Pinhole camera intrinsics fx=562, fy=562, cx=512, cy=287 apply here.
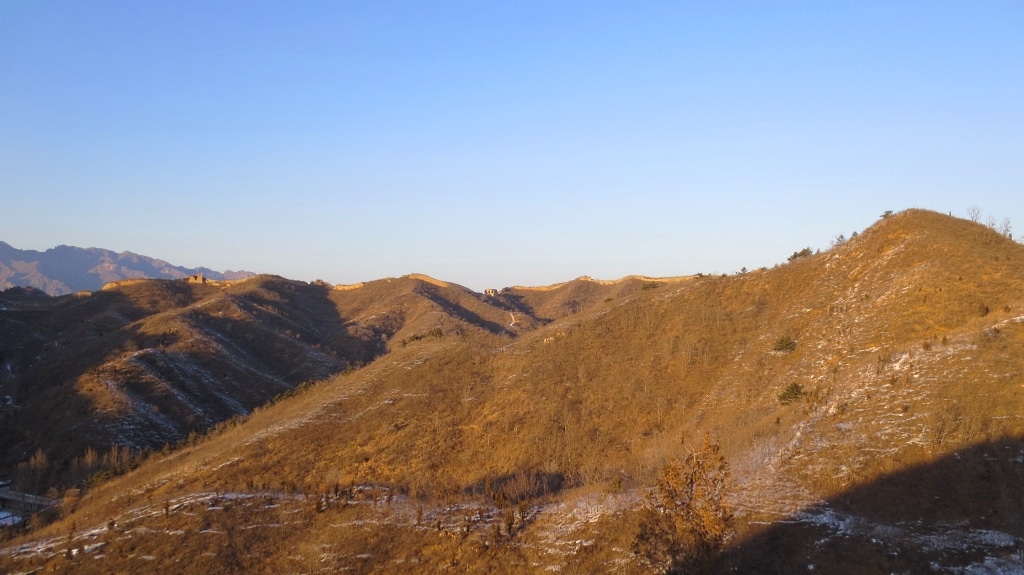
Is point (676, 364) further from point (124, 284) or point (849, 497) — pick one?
point (124, 284)

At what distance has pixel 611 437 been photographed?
1065 inches

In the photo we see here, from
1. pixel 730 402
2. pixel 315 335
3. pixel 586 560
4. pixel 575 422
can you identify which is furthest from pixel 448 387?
pixel 315 335

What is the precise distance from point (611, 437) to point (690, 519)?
640 inches

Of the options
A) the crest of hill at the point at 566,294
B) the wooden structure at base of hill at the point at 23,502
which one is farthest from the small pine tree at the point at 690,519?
the crest of hill at the point at 566,294

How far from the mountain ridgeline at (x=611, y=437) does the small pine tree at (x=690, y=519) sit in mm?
377

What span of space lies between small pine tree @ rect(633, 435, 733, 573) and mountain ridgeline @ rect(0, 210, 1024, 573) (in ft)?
1.24

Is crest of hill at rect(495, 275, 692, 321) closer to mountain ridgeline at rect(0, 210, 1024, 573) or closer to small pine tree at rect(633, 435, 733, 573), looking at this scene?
mountain ridgeline at rect(0, 210, 1024, 573)

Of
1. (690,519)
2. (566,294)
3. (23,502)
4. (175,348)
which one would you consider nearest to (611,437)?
(690,519)

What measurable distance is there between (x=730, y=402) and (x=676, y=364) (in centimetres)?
560

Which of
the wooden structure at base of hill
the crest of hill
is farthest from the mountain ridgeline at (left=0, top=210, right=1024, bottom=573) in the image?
the crest of hill

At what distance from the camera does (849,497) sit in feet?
51.2

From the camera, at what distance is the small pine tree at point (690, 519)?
10875mm

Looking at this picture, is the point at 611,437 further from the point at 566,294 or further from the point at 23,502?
the point at 566,294

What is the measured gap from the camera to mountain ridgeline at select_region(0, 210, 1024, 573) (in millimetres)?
15039
